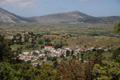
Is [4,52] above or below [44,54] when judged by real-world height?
above

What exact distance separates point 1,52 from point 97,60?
11735 mm

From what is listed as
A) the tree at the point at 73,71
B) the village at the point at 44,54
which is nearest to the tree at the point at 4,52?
the tree at the point at 73,71

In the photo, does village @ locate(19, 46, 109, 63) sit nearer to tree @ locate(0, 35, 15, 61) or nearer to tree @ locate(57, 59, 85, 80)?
tree @ locate(0, 35, 15, 61)

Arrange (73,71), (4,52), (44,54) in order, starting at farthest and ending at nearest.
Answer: (44,54)
(4,52)
(73,71)

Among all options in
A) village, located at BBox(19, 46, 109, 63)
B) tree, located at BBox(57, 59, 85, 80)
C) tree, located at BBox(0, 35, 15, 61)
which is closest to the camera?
tree, located at BBox(57, 59, 85, 80)

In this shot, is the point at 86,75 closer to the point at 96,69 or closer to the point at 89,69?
the point at 89,69

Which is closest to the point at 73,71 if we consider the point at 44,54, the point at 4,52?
the point at 4,52

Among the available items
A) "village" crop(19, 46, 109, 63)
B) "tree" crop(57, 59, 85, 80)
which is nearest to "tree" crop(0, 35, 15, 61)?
"tree" crop(57, 59, 85, 80)

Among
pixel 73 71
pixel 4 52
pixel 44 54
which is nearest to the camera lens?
pixel 73 71

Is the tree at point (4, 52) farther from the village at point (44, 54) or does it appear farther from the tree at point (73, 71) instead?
the village at point (44, 54)

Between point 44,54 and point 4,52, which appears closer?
point 4,52

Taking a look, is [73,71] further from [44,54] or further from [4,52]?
[44,54]

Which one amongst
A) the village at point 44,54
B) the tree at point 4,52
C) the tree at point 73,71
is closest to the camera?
the tree at point 73,71

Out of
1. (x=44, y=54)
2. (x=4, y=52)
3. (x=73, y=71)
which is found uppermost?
(x=4, y=52)
